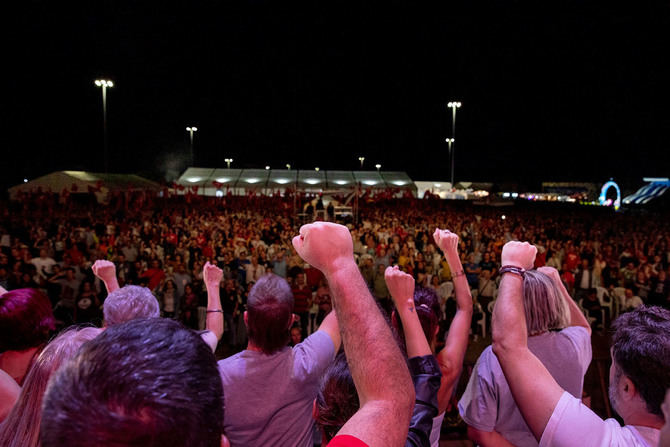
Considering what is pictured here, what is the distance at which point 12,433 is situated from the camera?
3.39ft

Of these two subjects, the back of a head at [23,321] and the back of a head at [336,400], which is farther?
the back of a head at [23,321]

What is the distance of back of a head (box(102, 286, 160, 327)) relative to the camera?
1794mm

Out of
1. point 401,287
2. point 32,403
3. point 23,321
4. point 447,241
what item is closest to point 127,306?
point 23,321

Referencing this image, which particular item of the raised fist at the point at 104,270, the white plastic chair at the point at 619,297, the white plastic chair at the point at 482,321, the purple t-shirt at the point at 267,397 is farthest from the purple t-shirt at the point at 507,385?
the white plastic chair at the point at 619,297

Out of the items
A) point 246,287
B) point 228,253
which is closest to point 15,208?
point 228,253

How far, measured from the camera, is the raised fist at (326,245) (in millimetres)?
931

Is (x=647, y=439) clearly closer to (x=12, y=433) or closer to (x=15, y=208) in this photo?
(x=12, y=433)

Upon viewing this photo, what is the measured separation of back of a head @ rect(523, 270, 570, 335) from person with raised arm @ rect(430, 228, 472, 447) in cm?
24

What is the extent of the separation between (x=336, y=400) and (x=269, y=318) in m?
0.61

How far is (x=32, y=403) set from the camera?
1067mm

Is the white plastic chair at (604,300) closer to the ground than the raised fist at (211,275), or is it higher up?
closer to the ground

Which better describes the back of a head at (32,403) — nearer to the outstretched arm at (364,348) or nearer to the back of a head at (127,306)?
the back of a head at (127,306)

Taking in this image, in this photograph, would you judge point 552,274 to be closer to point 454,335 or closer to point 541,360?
point 541,360

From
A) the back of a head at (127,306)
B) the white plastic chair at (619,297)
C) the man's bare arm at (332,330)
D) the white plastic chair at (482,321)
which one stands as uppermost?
the back of a head at (127,306)
